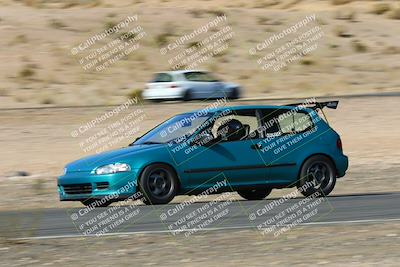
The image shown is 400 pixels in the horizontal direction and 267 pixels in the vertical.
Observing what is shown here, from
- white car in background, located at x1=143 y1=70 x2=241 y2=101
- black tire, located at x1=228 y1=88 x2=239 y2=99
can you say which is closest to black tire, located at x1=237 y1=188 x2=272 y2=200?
white car in background, located at x1=143 y1=70 x2=241 y2=101

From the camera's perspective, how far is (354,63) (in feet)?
167

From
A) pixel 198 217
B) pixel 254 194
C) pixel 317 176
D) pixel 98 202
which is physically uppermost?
pixel 198 217

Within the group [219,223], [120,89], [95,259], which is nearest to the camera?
[95,259]

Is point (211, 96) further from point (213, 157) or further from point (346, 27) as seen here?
point (213, 157)

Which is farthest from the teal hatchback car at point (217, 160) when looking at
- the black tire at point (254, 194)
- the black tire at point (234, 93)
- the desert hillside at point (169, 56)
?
the desert hillside at point (169, 56)

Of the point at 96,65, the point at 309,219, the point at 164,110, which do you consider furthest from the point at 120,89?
the point at 309,219

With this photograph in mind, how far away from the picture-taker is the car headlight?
1463cm

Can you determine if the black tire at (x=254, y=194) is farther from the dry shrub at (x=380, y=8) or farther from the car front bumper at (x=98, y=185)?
the dry shrub at (x=380, y=8)

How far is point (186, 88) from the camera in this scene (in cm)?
3947

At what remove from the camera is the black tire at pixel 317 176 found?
620 inches

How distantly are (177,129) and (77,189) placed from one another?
1682 millimetres

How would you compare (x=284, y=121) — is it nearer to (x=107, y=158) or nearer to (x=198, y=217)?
(x=107, y=158)

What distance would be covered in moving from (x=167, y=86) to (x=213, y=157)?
2393 centimetres

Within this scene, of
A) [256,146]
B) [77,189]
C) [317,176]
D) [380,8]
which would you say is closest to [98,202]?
[77,189]
